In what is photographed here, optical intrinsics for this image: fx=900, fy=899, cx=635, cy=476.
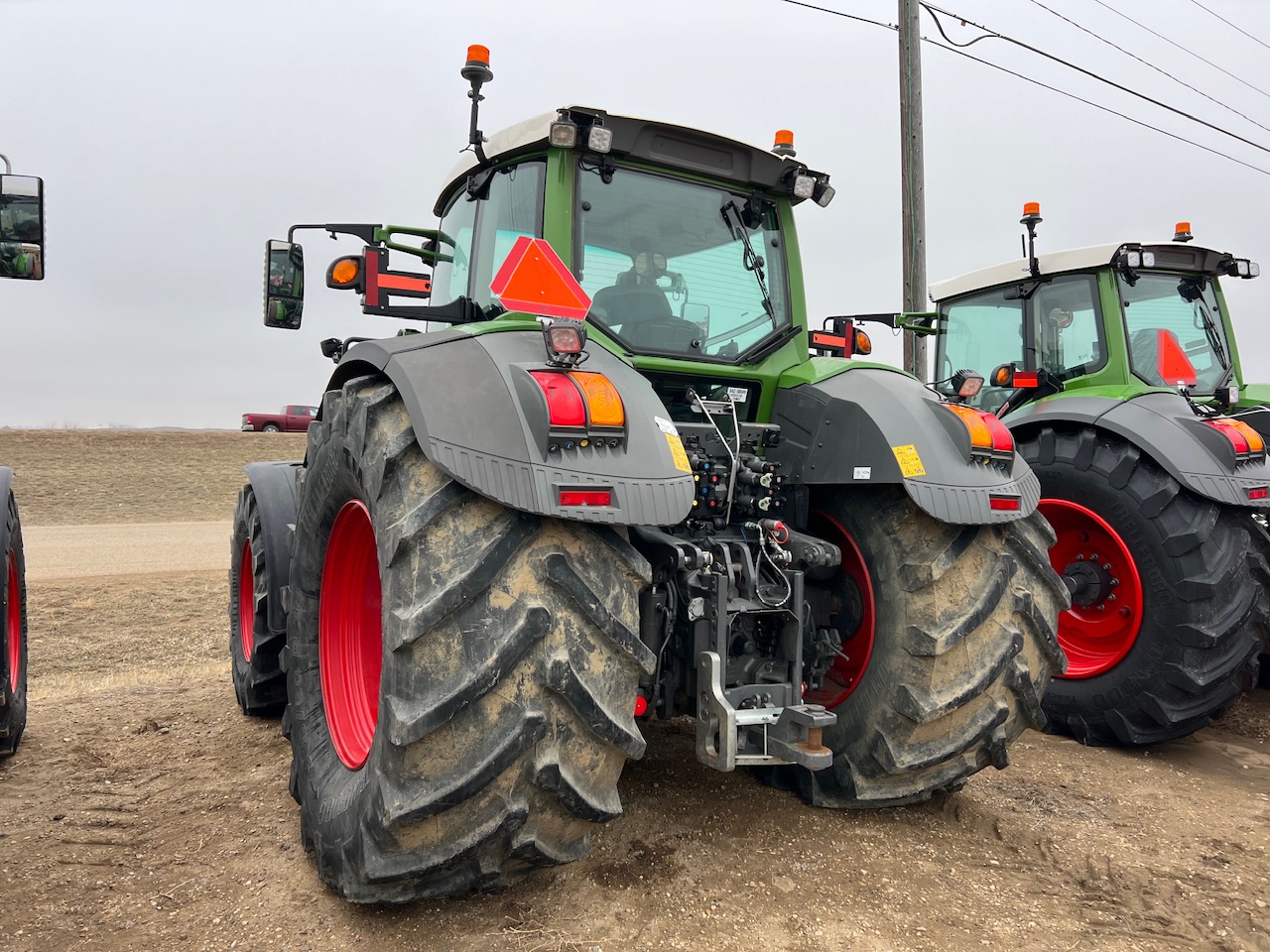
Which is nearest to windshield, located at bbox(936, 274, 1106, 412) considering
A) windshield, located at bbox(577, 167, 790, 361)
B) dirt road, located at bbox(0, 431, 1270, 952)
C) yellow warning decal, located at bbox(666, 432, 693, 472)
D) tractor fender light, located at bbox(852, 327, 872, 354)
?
tractor fender light, located at bbox(852, 327, 872, 354)

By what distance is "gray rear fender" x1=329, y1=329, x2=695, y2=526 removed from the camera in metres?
2.21

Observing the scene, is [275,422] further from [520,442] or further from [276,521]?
[520,442]

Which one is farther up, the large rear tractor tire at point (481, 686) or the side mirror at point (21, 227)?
the side mirror at point (21, 227)

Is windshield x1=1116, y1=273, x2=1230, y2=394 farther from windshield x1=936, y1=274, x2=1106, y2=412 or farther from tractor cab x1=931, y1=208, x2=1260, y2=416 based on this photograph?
windshield x1=936, y1=274, x2=1106, y2=412

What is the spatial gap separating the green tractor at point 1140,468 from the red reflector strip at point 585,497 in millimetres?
1850

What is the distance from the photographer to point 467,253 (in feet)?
11.6

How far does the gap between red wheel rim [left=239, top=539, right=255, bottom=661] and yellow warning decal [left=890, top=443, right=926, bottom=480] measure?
3593mm

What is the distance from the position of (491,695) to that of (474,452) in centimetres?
59

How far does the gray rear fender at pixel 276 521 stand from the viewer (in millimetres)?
4203

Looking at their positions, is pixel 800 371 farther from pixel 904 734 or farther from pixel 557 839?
pixel 557 839

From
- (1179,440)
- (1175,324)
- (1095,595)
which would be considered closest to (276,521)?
(1095,595)

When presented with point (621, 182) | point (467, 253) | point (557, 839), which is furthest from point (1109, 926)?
point (467, 253)

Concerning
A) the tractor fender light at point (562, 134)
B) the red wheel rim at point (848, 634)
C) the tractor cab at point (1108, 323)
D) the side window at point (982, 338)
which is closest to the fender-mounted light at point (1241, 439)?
the tractor cab at point (1108, 323)

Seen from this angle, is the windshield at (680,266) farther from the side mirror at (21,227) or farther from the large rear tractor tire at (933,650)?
the side mirror at (21,227)
